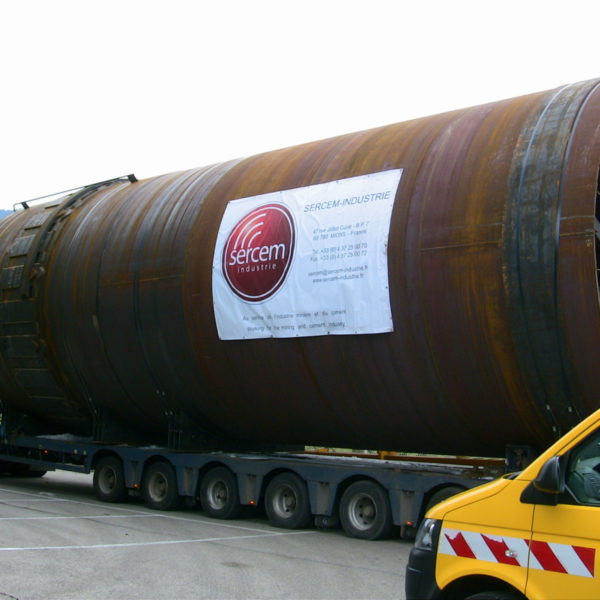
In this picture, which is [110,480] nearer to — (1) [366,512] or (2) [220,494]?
(2) [220,494]

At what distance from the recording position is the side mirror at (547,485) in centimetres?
470

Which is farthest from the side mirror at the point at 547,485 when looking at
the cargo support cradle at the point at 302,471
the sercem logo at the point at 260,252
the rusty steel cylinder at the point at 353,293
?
the sercem logo at the point at 260,252

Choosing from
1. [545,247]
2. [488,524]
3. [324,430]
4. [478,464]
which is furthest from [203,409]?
[488,524]

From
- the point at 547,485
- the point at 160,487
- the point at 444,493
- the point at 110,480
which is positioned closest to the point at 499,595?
the point at 547,485

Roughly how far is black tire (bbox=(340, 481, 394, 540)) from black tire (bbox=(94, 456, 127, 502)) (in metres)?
5.11

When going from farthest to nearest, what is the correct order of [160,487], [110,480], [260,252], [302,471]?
[110,480]
[160,487]
[302,471]
[260,252]

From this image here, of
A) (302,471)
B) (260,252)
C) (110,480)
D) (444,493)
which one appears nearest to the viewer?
(444,493)

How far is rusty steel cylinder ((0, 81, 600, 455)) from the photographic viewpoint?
964 centimetres

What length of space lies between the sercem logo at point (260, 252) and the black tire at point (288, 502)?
2.73 m

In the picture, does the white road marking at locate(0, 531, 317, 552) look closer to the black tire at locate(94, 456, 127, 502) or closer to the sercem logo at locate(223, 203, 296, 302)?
the sercem logo at locate(223, 203, 296, 302)

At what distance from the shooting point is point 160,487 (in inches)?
582

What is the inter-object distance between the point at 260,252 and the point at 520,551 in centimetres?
788

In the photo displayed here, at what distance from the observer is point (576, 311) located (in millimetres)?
9258

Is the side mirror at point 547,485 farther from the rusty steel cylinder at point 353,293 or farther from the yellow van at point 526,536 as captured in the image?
the rusty steel cylinder at point 353,293
